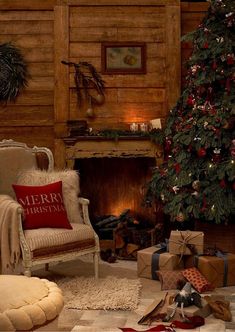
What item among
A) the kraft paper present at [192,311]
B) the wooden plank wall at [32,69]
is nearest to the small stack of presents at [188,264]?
the kraft paper present at [192,311]

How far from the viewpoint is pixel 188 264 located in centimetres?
430

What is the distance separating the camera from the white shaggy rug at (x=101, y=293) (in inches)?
141

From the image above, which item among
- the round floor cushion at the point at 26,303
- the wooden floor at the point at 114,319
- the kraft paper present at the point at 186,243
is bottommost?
the wooden floor at the point at 114,319

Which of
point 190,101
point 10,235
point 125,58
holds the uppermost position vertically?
point 125,58

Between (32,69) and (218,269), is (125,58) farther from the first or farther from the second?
(218,269)

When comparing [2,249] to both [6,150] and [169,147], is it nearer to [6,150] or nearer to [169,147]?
[6,150]

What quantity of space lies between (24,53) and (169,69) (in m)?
1.52

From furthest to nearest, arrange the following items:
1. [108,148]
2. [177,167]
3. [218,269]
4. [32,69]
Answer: [32,69], [108,148], [177,167], [218,269]

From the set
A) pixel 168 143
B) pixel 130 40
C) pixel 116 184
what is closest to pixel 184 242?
pixel 168 143

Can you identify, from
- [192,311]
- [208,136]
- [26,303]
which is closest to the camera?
[26,303]

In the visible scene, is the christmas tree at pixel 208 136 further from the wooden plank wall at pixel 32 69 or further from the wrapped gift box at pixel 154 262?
the wooden plank wall at pixel 32 69

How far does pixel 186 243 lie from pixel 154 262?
0.95 ft

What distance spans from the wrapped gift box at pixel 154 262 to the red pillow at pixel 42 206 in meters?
0.69

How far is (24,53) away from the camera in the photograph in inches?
227
